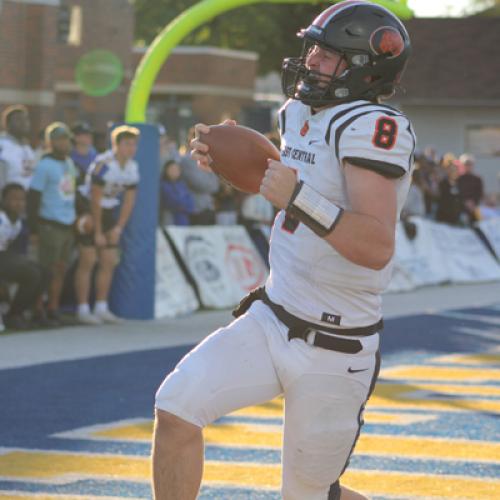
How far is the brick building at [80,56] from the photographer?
3297 cm

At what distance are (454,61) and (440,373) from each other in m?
33.4

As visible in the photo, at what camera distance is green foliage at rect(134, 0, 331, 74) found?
52875 millimetres

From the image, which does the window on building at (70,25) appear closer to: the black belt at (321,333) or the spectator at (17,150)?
the spectator at (17,150)

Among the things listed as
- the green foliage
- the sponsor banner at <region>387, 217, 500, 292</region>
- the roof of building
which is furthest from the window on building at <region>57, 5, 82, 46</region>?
the sponsor banner at <region>387, 217, 500, 292</region>

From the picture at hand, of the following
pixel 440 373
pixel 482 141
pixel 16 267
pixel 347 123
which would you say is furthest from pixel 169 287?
pixel 482 141

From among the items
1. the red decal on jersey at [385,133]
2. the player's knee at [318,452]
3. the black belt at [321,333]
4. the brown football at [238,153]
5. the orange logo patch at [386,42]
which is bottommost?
the player's knee at [318,452]

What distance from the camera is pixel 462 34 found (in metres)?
43.9

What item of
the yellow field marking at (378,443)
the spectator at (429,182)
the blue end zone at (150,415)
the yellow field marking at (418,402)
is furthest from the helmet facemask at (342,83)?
→ the spectator at (429,182)

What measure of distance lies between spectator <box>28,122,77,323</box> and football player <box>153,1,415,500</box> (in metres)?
7.95

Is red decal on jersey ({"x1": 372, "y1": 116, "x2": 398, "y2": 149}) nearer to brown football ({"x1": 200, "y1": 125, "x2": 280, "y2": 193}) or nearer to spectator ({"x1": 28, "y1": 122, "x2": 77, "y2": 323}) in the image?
brown football ({"x1": 200, "y1": 125, "x2": 280, "y2": 193})

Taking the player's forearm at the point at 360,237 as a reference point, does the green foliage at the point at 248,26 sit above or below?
below

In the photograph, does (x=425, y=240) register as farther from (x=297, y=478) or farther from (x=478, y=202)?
(x=297, y=478)

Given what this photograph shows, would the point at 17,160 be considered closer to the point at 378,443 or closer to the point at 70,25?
the point at 378,443

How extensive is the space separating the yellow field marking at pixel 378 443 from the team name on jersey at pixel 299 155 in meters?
3.07
